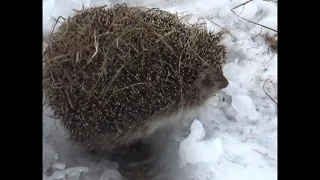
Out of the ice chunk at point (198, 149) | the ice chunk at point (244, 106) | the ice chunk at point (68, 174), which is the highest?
the ice chunk at point (244, 106)

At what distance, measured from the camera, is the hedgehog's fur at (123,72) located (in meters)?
0.97

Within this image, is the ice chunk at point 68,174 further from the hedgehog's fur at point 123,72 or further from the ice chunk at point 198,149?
the ice chunk at point 198,149

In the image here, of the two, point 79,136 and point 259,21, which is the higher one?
point 259,21

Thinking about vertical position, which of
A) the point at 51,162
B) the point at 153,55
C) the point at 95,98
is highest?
the point at 153,55

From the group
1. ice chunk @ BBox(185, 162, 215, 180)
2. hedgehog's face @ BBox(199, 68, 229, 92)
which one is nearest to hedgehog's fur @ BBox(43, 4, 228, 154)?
hedgehog's face @ BBox(199, 68, 229, 92)

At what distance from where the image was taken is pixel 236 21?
1.03 meters

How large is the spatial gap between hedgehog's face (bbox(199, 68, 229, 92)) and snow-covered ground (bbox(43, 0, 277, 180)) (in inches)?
0.6

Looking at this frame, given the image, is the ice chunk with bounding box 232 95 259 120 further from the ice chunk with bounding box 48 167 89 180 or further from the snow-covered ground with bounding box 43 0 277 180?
the ice chunk with bounding box 48 167 89 180

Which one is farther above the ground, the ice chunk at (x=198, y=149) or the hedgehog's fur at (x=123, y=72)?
the hedgehog's fur at (x=123, y=72)

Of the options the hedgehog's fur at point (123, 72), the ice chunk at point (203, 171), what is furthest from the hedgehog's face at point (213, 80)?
the ice chunk at point (203, 171)

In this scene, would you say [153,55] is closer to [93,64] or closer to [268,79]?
[93,64]

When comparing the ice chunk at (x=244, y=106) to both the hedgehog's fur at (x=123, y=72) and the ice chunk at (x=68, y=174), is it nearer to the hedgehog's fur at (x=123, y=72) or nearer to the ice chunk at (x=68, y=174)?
the hedgehog's fur at (x=123, y=72)
